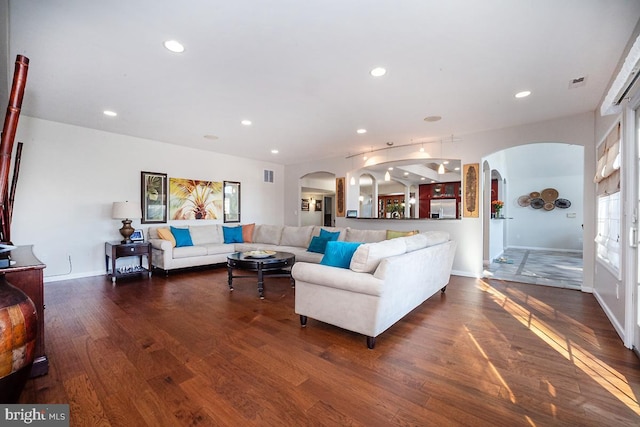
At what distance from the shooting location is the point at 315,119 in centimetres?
439

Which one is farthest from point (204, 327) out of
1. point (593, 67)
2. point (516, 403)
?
point (593, 67)

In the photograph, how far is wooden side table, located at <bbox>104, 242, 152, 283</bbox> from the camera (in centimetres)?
466

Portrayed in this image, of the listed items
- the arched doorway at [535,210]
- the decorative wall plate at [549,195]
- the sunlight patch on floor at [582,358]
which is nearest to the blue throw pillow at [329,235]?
the sunlight patch on floor at [582,358]

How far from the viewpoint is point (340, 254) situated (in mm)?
2732

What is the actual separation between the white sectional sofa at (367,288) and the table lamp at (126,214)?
372 cm

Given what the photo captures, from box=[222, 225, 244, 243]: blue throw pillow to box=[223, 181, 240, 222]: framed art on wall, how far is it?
1.90ft

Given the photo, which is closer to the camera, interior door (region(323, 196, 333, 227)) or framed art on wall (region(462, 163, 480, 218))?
framed art on wall (region(462, 163, 480, 218))

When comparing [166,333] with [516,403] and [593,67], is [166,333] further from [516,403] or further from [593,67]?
[593,67]

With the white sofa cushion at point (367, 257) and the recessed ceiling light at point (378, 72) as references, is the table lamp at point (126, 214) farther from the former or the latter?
the recessed ceiling light at point (378, 72)

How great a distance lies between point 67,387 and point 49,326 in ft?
4.67

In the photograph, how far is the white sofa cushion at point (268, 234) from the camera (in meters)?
6.30

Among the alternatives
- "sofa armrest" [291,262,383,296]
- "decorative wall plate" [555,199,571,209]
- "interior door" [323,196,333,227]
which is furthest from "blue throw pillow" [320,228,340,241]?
"interior door" [323,196,333,227]

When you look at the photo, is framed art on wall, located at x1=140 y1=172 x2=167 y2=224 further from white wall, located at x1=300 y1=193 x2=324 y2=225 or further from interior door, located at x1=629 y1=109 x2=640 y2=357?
white wall, located at x1=300 y1=193 x2=324 y2=225

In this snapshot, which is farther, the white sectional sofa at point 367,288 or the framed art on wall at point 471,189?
the framed art on wall at point 471,189
